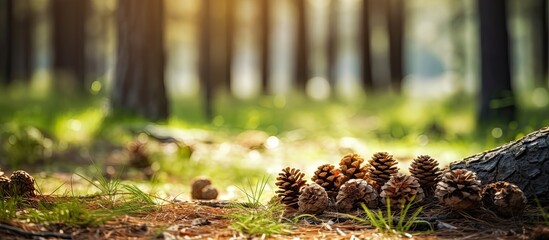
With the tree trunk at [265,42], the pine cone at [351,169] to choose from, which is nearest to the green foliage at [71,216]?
the pine cone at [351,169]

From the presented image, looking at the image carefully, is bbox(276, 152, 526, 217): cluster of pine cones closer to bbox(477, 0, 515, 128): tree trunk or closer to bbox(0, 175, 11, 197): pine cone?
bbox(0, 175, 11, 197): pine cone

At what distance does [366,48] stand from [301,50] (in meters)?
2.26

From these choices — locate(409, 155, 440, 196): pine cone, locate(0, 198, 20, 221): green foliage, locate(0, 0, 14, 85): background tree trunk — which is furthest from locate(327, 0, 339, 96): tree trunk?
locate(0, 198, 20, 221): green foliage

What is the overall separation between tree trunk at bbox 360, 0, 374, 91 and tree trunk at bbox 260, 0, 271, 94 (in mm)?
3081

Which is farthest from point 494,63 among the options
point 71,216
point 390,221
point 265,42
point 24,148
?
point 265,42

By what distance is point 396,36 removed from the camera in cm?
2070

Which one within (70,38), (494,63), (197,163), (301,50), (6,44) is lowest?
(197,163)

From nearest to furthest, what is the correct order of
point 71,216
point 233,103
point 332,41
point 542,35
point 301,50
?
1. point 71,216
2. point 233,103
3. point 542,35
4. point 301,50
5. point 332,41

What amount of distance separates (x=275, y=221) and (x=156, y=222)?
1.93 feet

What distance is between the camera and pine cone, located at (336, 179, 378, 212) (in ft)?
11.1

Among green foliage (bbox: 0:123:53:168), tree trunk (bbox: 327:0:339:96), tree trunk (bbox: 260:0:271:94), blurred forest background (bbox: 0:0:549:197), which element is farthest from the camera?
tree trunk (bbox: 327:0:339:96)

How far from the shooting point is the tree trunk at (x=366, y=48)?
2042cm

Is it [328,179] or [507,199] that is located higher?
[328,179]

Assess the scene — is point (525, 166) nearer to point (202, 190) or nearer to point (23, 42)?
point (202, 190)
